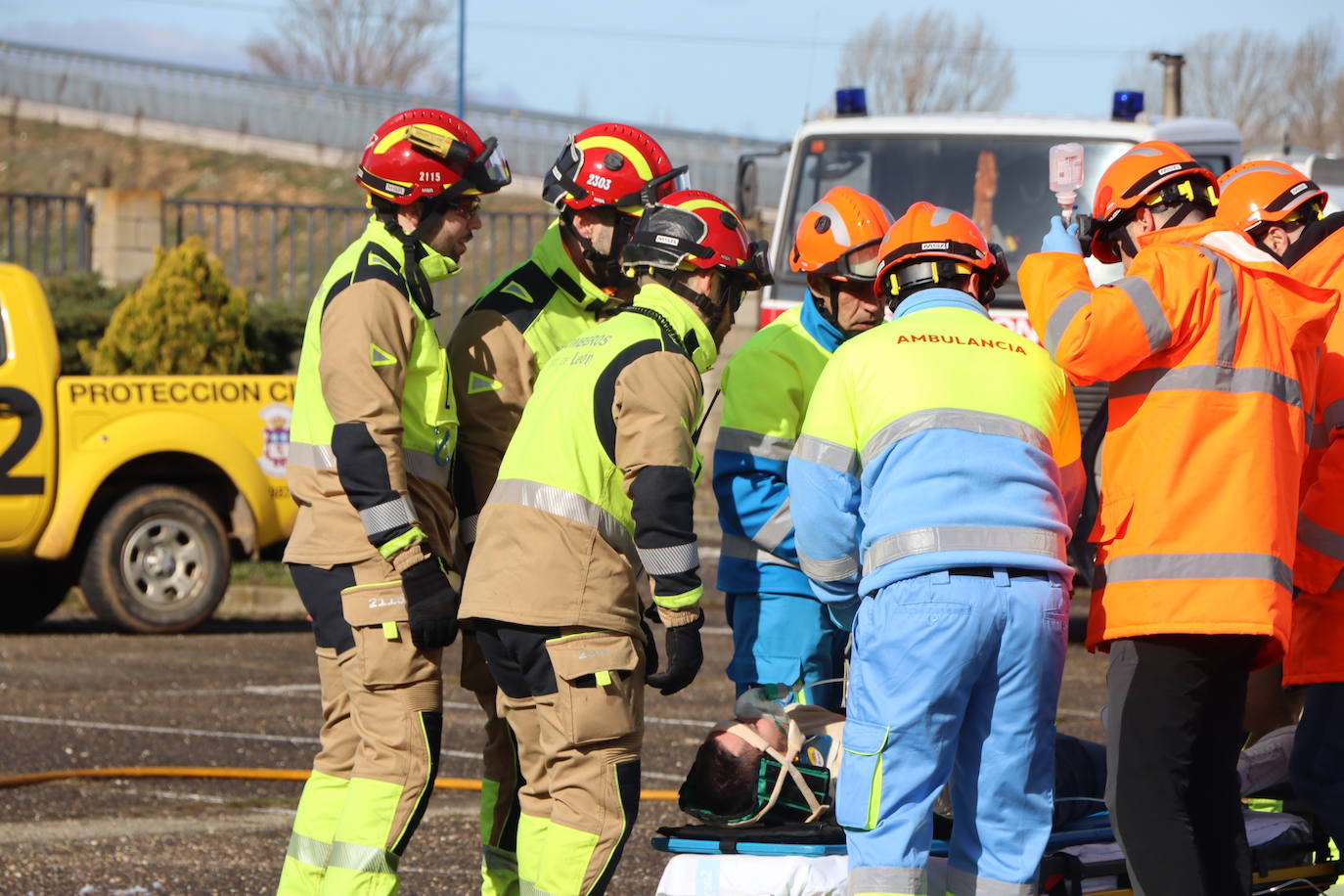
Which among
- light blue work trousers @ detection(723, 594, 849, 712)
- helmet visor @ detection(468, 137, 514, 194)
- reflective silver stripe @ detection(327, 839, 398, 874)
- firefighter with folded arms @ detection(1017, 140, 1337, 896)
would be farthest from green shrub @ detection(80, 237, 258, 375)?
firefighter with folded arms @ detection(1017, 140, 1337, 896)

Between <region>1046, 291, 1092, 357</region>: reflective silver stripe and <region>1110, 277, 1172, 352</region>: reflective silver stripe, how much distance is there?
0.36ft

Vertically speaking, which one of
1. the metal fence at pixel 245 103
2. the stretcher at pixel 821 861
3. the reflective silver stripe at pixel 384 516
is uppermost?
the metal fence at pixel 245 103

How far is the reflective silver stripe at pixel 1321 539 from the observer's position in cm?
477

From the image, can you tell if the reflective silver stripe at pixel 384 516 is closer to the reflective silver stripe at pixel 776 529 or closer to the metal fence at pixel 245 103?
the reflective silver stripe at pixel 776 529

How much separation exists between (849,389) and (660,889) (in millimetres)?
1329

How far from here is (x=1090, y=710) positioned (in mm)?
8938

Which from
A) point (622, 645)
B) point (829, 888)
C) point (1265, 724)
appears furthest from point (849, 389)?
point (1265, 724)

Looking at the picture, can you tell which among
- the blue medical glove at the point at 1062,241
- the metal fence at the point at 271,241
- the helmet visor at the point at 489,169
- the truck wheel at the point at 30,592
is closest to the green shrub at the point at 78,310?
the metal fence at the point at 271,241

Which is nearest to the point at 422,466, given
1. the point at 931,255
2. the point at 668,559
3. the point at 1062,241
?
the point at 668,559

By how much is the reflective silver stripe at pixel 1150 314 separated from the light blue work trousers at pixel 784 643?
1330 mm

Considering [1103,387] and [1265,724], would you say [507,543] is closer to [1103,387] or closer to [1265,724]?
[1265,724]

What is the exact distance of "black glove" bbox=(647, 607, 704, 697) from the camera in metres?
4.48

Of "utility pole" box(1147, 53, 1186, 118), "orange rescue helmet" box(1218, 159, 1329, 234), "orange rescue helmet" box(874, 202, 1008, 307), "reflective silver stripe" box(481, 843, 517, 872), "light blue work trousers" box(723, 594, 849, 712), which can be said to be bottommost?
"reflective silver stripe" box(481, 843, 517, 872)

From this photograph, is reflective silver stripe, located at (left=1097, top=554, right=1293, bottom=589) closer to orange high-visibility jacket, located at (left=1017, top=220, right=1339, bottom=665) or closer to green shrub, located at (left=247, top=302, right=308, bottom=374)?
orange high-visibility jacket, located at (left=1017, top=220, right=1339, bottom=665)
